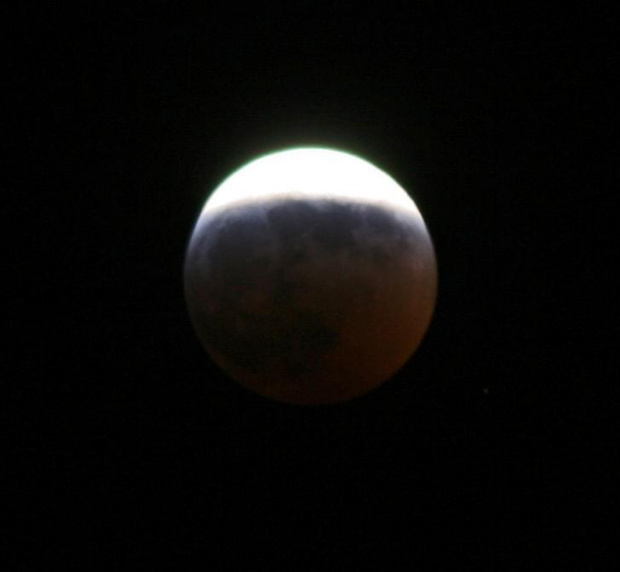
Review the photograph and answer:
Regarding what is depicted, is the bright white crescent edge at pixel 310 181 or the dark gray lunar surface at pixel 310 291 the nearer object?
the dark gray lunar surface at pixel 310 291

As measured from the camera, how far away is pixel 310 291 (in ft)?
15.9

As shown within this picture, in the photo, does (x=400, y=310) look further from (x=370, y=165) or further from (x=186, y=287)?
(x=186, y=287)

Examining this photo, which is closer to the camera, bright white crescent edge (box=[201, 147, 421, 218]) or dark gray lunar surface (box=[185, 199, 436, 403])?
dark gray lunar surface (box=[185, 199, 436, 403])

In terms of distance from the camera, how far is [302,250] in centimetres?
488

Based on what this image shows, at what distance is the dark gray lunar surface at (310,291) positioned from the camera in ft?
16.0

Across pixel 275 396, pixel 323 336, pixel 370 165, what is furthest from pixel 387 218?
pixel 275 396

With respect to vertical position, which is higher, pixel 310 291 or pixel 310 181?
pixel 310 181

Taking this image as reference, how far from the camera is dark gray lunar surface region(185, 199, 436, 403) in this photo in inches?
192

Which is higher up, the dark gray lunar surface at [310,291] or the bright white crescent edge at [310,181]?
the bright white crescent edge at [310,181]

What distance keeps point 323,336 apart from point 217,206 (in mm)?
1258

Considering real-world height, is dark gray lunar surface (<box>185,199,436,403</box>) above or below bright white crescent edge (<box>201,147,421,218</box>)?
below

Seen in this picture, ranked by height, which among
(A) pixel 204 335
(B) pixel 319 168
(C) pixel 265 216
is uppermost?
(B) pixel 319 168

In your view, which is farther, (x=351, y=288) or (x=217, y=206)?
(x=217, y=206)

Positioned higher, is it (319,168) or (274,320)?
(319,168)
